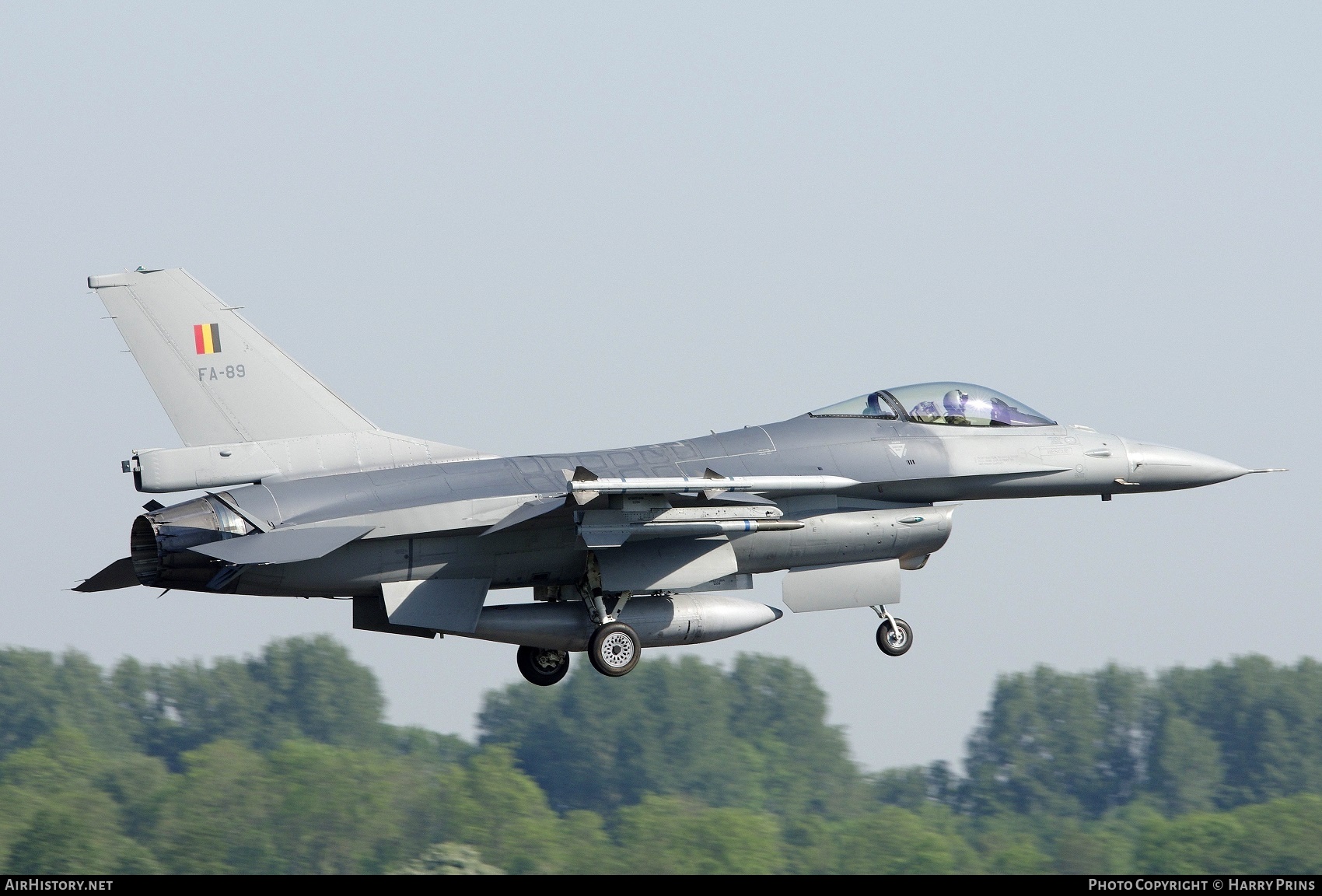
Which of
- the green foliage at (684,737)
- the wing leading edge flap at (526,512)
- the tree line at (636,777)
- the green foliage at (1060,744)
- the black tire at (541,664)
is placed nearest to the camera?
the wing leading edge flap at (526,512)

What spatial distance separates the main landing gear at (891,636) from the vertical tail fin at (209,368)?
670cm

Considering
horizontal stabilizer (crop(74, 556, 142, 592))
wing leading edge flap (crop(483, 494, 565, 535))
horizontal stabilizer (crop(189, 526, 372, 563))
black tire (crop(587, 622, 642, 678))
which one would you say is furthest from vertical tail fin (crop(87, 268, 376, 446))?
black tire (crop(587, 622, 642, 678))

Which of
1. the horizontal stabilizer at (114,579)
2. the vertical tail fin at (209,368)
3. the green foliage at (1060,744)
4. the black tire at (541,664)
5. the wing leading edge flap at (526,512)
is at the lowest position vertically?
the green foliage at (1060,744)

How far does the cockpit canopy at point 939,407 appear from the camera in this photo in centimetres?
2061

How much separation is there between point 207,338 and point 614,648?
19.4 feet

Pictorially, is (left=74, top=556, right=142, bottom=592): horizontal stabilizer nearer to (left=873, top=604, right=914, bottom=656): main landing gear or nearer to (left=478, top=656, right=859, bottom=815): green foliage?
(left=873, top=604, right=914, bottom=656): main landing gear

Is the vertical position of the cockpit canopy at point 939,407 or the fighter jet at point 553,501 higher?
the cockpit canopy at point 939,407

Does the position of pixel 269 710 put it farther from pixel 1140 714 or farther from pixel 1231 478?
pixel 1231 478

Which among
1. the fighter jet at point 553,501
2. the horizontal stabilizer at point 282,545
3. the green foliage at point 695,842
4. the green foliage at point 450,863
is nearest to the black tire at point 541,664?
the fighter jet at point 553,501

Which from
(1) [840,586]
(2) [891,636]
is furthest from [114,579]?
(2) [891,636]

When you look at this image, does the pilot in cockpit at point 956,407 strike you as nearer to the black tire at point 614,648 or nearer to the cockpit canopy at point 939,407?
the cockpit canopy at point 939,407

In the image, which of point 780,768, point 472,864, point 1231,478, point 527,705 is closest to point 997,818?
point 780,768

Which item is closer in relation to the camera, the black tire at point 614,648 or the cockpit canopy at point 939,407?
the black tire at point 614,648

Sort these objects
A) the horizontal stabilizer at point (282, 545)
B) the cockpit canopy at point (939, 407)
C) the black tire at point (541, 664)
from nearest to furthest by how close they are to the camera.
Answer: the horizontal stabilizer at point (282, 545) → the cockpit canopy at point (939, 407) → the black tire at point (541, 664)
